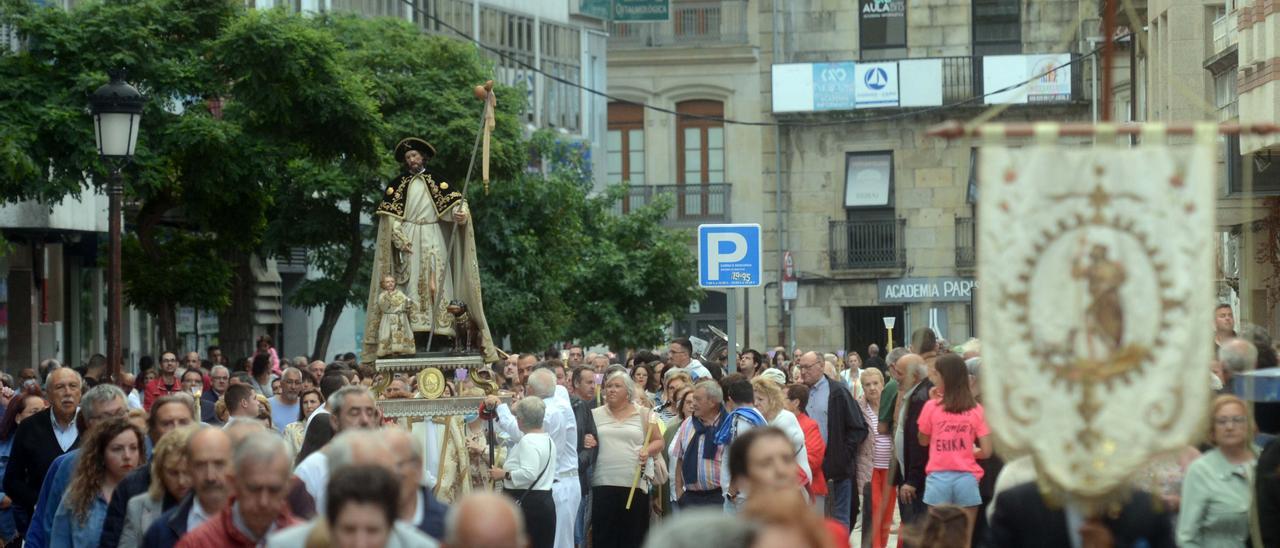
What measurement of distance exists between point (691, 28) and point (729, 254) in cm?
3167

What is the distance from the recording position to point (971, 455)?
41.0 ft

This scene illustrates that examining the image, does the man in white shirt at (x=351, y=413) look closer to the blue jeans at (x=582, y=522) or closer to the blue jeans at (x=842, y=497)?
the blue jeans at (x=842, y=497)

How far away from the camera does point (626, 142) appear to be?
160ft

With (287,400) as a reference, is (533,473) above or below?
below

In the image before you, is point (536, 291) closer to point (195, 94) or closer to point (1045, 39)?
point (195, 94)

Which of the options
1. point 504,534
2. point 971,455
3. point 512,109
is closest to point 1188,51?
point 512,109

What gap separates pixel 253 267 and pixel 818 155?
1614cm

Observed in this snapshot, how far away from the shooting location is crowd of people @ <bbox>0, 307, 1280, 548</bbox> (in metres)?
6.95

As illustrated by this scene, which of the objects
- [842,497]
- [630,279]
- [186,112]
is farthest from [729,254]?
[630,279]

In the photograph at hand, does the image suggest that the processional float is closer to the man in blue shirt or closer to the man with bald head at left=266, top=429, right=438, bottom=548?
the man in blue shirt

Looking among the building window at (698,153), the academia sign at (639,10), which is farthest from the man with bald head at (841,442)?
the building window at (698,153)

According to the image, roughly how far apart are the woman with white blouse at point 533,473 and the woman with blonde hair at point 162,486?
4.58m

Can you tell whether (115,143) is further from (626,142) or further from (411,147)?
(626,142)

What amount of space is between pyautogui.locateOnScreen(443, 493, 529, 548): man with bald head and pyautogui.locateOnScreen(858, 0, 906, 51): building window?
4134 cm
